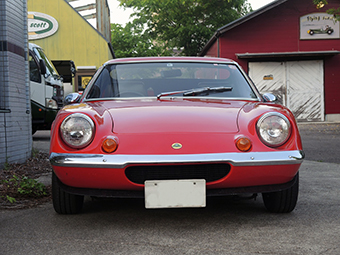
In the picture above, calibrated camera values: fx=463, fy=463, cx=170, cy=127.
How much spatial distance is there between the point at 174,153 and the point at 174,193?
0.25 meters

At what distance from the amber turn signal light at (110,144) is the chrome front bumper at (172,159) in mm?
50

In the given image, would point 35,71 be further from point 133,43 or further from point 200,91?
point 133,43

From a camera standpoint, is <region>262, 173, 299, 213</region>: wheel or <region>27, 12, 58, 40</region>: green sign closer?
<region>262, 173, 299, 213</region>: wheel

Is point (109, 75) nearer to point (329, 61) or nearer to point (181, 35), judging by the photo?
point (329, 61)

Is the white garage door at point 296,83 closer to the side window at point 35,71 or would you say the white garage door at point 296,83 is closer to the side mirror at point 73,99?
the side window at point 35,71

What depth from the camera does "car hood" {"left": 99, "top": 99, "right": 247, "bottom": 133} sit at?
3.09 m

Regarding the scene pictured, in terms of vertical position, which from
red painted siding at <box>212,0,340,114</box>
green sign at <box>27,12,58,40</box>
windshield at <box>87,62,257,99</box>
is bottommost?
windshield at <box>87,62,257,99</box>

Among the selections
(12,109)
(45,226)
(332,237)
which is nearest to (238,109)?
(332,237)

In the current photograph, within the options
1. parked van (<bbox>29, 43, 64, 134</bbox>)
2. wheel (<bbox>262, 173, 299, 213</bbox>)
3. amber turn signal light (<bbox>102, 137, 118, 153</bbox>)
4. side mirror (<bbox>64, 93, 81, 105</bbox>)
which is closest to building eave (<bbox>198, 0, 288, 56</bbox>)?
parked van (<bbox>29, 43, 64, 134</bbox>)

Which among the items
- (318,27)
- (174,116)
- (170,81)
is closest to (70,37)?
(318,27)

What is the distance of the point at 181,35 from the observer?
33969mm

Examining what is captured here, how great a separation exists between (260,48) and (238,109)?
54.7ft

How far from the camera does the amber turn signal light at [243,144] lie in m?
3.01

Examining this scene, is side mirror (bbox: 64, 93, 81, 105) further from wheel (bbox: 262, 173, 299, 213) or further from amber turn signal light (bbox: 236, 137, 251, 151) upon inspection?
wheel (bbox: 262, 173, 299, 213)
